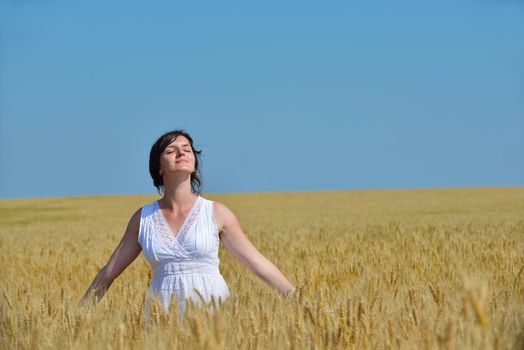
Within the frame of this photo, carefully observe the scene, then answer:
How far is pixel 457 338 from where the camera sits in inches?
84.4

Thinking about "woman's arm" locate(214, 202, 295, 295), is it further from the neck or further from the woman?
the neck

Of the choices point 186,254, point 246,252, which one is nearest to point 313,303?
point 246,252

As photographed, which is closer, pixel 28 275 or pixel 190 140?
pixel 190 140

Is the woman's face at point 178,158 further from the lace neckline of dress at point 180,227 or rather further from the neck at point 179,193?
the lace neckline of dress at point 180,227

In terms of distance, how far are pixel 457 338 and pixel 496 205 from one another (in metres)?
24.8

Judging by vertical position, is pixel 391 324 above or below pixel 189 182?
below

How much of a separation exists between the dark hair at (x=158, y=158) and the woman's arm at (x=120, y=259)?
0.67ft

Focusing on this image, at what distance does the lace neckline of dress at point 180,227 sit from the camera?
3.62m

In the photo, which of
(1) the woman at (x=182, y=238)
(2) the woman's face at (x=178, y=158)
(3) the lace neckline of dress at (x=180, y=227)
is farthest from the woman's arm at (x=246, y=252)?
(2) the woman's face at (x=178, y=158)

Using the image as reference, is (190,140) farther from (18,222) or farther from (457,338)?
(18,222)

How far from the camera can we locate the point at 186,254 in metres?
3.61

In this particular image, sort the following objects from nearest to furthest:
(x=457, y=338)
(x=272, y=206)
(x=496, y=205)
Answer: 1. (x=457, y=338)
2. (x=496, y=205)
3. (x=272, y=206)

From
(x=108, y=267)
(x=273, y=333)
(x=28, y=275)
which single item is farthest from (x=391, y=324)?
(x=28, y=275)

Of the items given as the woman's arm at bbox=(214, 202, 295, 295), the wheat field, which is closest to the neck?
the woman's arm at bbox=(214, 202, 295, 295)
